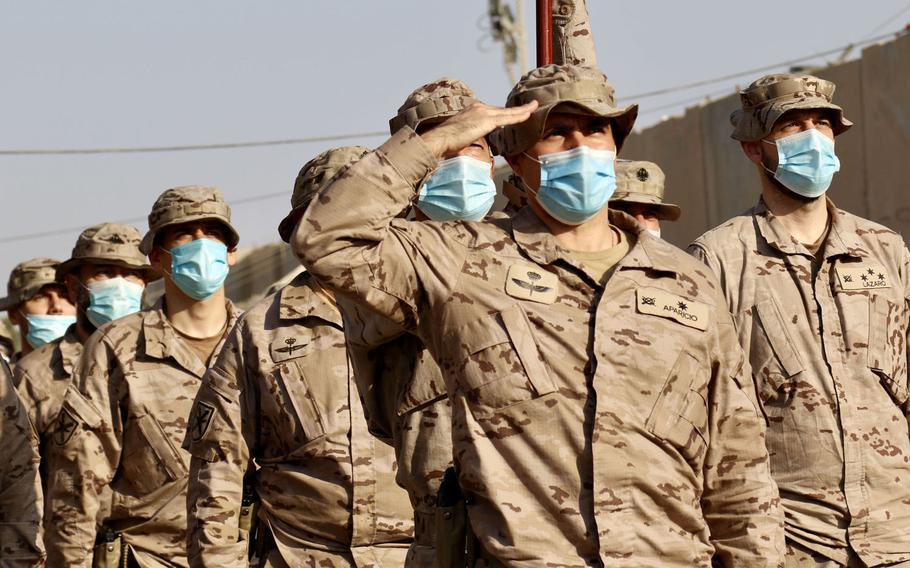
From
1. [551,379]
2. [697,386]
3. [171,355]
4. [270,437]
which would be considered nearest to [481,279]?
[551,379]

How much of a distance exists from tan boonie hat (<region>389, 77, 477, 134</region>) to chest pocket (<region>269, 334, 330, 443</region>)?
94 centimetres

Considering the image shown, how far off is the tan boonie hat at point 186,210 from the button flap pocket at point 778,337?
10.2 ft

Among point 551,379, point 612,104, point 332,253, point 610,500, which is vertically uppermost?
point 612,104

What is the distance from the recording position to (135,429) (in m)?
8.64

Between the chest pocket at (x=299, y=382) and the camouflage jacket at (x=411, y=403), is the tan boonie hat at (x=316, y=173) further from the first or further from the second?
the camouflage jacket at (x=411, y=403)

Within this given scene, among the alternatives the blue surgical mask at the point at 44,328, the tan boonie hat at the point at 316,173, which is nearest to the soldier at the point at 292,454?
the tan boonie hat at the point at 316,173

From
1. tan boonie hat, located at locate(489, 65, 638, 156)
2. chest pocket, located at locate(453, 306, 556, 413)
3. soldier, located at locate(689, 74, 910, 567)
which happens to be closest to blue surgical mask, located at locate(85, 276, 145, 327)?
soldier, located at locate(689, 74, 910, 567)

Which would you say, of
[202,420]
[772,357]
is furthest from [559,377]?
[202,420]

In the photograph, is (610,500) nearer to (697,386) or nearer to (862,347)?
(697,386)

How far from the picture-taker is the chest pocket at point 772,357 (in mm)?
6805

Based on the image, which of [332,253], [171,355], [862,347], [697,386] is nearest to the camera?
[332,253]

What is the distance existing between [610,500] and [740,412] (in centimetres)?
62

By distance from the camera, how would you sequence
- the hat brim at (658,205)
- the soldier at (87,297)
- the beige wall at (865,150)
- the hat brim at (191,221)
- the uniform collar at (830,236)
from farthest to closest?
the beige wall at (865,150) → the soldier at (87,297) → the hat brim at (658,205) → the hat brim at (191,221) → the uniform collar at (830,236)

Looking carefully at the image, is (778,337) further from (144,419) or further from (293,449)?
(144,419)
